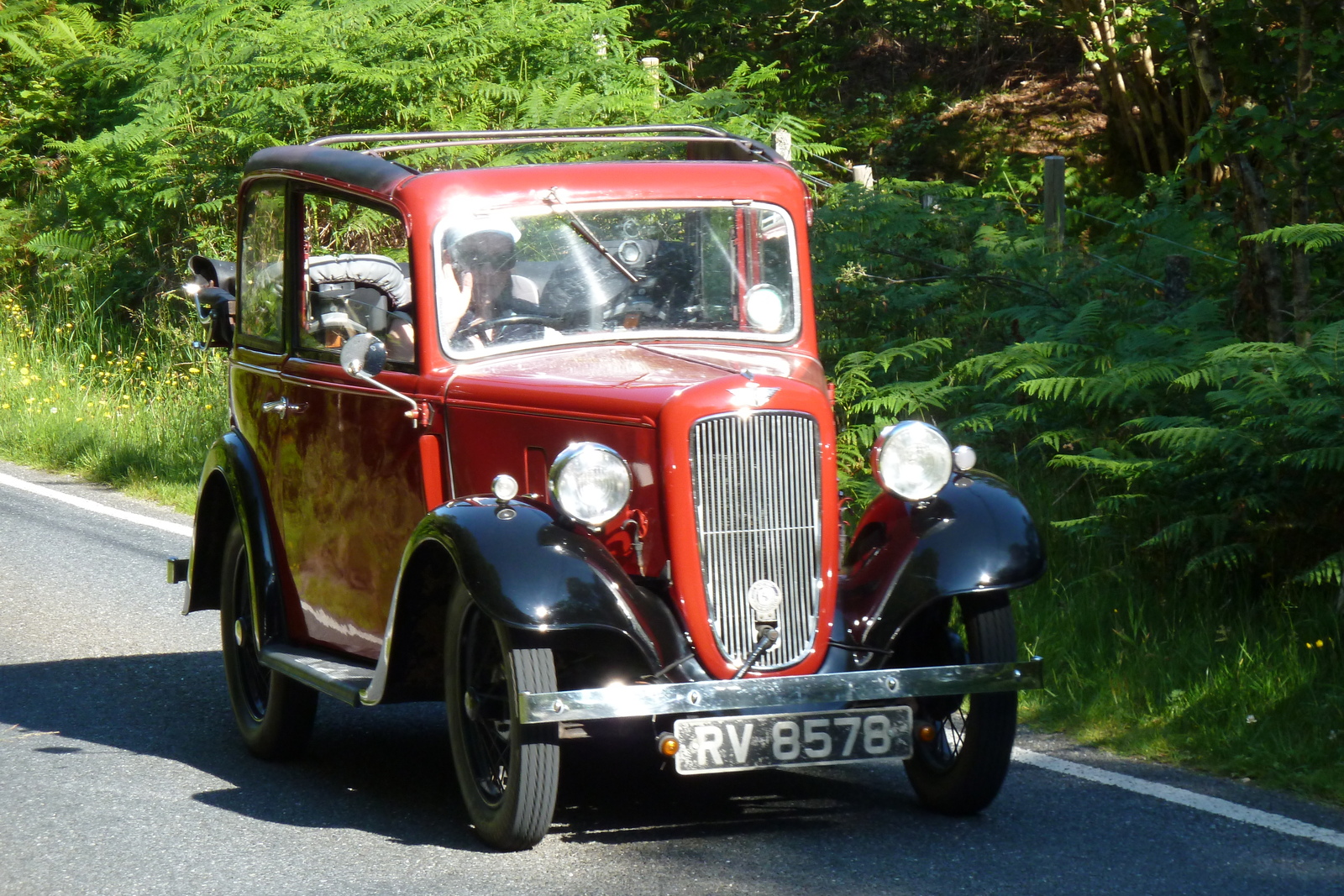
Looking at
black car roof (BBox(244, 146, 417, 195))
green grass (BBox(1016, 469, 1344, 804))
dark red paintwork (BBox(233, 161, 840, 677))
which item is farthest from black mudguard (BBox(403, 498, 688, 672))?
green grass (BBox(1016, 469, 1344, 804))

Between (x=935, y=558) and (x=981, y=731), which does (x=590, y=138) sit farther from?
(x=981, y=731)

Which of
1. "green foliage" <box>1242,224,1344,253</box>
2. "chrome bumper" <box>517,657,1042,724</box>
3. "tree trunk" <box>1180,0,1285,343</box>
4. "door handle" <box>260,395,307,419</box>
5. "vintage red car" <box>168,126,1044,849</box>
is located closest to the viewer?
"chrome bumper" <box>517,657,1042,724</box>

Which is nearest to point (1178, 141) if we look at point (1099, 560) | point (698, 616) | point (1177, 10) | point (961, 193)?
point (961, 193)

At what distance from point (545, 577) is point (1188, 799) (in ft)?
7.14

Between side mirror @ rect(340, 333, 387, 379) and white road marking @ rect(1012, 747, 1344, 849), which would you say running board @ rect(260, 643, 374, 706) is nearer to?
side mirror @ rect(340, 333, 387, 379)

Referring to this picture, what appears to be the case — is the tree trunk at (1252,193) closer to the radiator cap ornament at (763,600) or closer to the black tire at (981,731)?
the black tire at (981,731)

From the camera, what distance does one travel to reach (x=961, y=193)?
1106cm

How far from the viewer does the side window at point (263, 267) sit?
6156 millimetres

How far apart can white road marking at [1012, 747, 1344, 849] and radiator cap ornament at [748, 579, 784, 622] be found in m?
1.37

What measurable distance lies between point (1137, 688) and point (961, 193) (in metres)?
5.60

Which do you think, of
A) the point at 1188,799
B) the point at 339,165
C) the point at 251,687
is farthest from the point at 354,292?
the point at 1188,799

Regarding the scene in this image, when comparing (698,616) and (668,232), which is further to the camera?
(668,232)

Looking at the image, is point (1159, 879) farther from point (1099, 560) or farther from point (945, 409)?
point (945, 409)

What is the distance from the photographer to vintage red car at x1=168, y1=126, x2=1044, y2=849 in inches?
180
